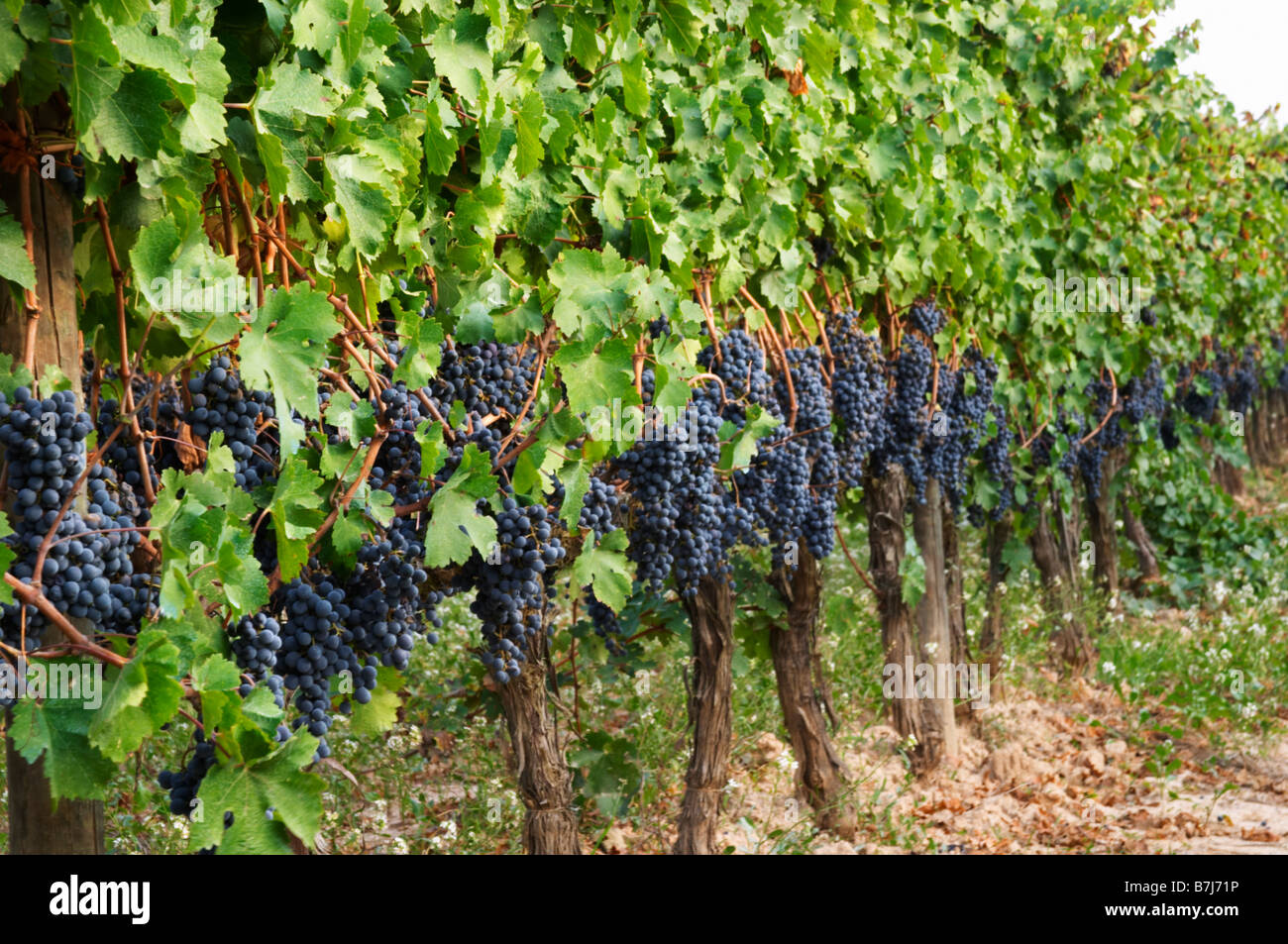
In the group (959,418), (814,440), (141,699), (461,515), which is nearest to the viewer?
(141,699)

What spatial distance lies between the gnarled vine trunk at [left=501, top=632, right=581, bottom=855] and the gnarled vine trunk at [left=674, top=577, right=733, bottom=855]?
1.00 metres

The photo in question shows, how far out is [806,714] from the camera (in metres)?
5.10

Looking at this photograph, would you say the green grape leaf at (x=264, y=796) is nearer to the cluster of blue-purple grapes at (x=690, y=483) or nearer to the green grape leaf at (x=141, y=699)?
the green grape leaf at (x=141, y=699)

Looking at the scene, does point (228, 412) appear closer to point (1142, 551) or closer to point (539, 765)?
point (539, 765)

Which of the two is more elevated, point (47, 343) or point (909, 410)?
point (909, 410)

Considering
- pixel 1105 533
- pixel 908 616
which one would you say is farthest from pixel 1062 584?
pixel 908 616

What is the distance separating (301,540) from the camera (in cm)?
198

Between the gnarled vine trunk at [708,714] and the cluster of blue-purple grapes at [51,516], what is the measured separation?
2.73 meters

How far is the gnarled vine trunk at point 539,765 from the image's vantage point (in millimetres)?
3295

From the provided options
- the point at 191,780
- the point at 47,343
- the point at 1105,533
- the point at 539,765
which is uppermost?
the point at 1105,533

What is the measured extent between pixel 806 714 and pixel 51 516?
3.85m

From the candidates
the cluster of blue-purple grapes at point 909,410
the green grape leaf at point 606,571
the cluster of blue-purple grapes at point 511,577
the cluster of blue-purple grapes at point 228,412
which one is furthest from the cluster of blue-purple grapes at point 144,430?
the cluster of blue-purple grapes at point 909,410
